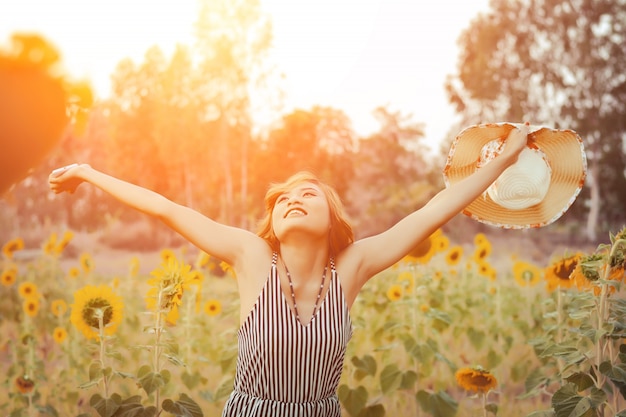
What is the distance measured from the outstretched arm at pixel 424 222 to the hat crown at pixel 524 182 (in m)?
0.06

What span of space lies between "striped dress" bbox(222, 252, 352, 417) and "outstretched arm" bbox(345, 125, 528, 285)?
0.45 ft

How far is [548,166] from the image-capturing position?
5.56 feet

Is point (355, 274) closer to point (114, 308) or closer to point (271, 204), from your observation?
point (271, 204)

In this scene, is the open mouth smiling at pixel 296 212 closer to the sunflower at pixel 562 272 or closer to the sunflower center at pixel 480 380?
the sunflower center at pixel 480 380

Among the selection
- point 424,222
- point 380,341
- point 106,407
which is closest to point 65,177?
point 106,407

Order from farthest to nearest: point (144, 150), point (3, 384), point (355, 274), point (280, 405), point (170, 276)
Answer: point (144, 150) < point (3, 384) < point (170, 276) < point (355, 274) < point (280, 405)

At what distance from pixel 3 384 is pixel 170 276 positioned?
123 centimetres

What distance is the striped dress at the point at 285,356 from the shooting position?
4.83 ft

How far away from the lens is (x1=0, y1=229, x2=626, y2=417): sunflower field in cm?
189

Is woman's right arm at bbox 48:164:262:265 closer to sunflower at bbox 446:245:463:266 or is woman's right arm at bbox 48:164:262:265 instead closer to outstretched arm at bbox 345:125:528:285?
outstretched arm at bbox 345:125:528:285

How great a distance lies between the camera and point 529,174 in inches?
66.1

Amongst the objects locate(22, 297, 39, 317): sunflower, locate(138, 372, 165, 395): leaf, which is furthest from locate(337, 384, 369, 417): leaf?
locate(22, 297, 39, 317): sunflower

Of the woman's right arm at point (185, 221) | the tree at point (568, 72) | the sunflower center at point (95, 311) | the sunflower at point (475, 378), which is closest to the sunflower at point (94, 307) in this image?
the sunflower center at point (95, 311)

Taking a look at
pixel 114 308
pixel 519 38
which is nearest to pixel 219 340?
pixel 114 308
